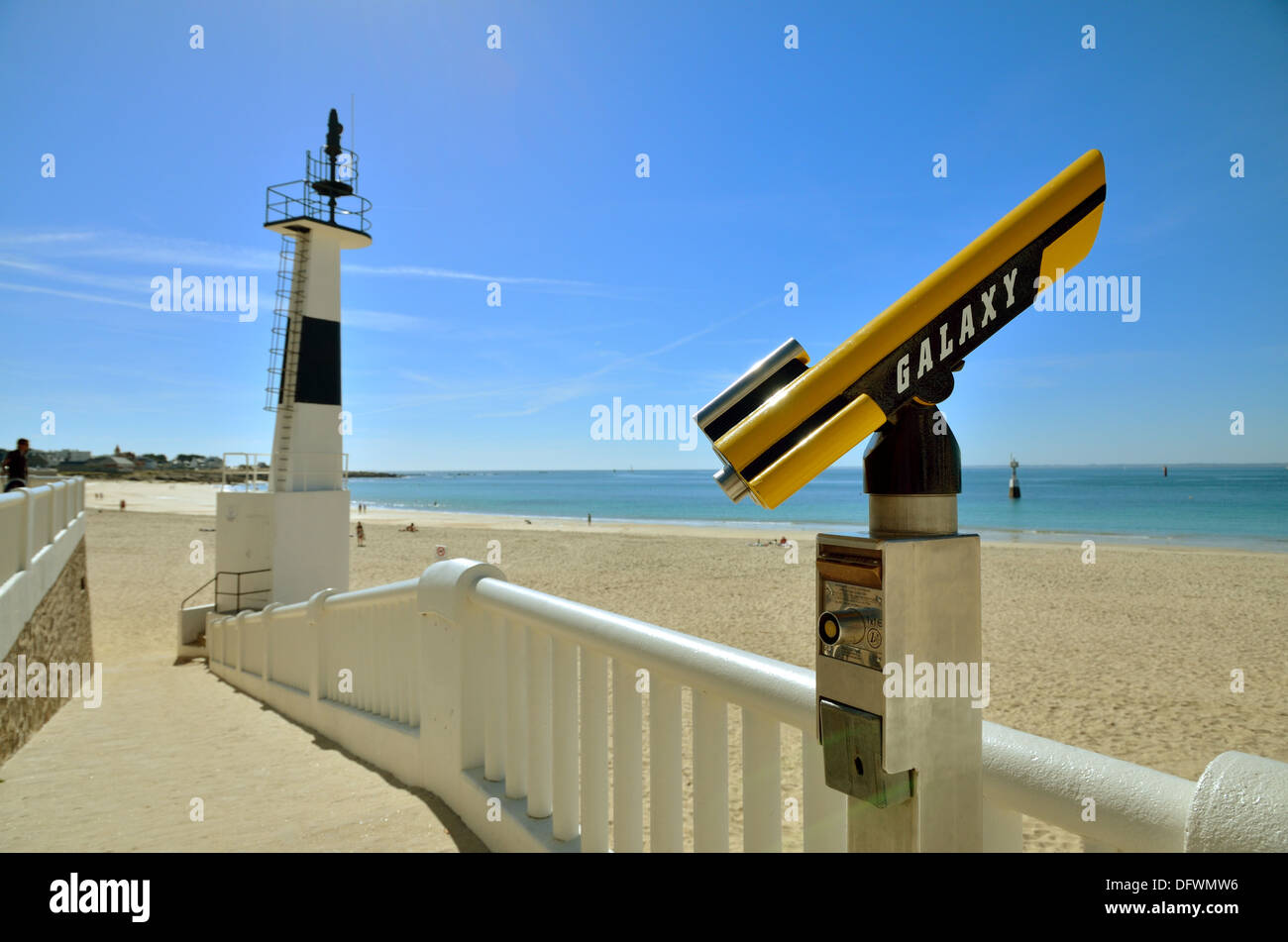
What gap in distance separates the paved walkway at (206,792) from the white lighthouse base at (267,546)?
5.62m

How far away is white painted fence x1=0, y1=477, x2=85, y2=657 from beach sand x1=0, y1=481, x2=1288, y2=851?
121cm

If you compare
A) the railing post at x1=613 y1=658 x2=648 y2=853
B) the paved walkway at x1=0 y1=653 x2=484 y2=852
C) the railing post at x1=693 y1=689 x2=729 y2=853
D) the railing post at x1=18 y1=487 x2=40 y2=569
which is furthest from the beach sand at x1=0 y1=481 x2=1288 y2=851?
the railing post at x1=693 y1=689 x2=729 y2=853

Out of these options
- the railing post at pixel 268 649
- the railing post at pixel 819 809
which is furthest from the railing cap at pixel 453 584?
the railing post at pixel 268 649

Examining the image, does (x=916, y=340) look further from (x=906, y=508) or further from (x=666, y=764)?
(x=666, y=764)

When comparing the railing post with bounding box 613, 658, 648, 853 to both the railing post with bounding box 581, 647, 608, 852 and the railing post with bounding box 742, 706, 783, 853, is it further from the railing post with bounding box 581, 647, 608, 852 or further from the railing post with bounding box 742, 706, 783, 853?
the railing post with bounding box 742, 706, 783, 853

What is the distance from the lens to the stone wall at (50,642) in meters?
6.08

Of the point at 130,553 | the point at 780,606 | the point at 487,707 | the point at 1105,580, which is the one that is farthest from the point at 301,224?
the point at 1105,580

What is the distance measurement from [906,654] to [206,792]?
526 cm

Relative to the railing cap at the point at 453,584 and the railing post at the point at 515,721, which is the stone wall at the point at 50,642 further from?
the railing post at the point at 515,721

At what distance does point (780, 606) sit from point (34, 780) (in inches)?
513

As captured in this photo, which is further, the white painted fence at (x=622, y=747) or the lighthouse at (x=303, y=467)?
the lighthouse at (x=303, y=467)

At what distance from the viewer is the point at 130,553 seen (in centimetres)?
2589

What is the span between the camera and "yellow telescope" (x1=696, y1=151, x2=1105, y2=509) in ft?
3.05

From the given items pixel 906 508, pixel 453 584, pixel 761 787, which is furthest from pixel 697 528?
pixel 906 508
